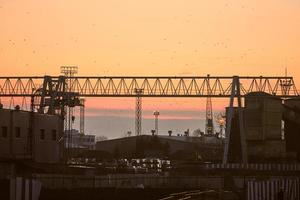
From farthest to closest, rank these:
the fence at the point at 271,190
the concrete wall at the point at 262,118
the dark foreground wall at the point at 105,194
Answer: the concrete wall at the point at 262,118
the dark foreground wall at the point at 105,194
the fence at the point at 271,190

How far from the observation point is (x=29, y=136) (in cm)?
5909

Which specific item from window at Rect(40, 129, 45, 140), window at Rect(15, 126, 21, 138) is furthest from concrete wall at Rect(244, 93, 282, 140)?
window at Rect(15, 126, 21, 138)

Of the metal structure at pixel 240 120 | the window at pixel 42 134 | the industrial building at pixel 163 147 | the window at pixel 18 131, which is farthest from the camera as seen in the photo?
the industrial building at pixel 163 147

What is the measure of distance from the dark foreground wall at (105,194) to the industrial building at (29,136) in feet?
40.6

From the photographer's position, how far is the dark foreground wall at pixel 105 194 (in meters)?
39.9

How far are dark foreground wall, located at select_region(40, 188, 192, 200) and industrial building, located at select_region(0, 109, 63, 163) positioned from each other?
12377 millimetres

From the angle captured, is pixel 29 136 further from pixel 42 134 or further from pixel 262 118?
pixel 262 118

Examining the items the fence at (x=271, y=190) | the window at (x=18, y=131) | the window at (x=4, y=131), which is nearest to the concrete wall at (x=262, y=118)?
the window at (x=18, y=131)

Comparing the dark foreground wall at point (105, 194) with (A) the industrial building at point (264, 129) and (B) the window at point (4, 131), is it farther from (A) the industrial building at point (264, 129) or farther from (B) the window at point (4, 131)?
(A) the industrial building at point (264, 129)

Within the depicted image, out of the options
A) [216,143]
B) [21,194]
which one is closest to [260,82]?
[216,143]

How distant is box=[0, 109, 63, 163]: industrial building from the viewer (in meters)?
56.9

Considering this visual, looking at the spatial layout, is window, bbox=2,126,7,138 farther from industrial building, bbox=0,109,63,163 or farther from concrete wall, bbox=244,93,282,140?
concrete wall, bbox=244,93,282,140

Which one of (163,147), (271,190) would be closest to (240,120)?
(271,190)

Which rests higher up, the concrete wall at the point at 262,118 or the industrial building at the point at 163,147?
the concrete wall at the point at 262,118
